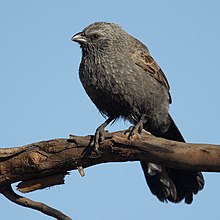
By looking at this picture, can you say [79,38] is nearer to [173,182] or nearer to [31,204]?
[173,182]

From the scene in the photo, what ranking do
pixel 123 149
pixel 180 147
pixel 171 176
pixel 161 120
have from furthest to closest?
pixel 161 120 < pixel 171 176 < pixel 123 149 < pixel 180 147

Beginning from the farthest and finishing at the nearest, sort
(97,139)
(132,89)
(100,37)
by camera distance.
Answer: (100,37)
(132,89)
(97,139)

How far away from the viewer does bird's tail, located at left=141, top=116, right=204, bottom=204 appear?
6539mm

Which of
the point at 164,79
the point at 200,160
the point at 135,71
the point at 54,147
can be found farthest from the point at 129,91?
the point at 200,160

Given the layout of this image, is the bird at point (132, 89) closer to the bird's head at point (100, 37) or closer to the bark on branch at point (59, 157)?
the bird's head at point (100, 37)

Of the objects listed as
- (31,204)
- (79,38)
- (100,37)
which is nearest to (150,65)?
(100,37)

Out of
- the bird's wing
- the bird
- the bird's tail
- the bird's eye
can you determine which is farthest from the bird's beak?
the bird's tail

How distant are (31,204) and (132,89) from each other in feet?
6.90

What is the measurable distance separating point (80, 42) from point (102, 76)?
77cm

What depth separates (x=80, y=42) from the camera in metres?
7.38

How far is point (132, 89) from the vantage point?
6.88 m

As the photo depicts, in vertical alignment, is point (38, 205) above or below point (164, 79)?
below

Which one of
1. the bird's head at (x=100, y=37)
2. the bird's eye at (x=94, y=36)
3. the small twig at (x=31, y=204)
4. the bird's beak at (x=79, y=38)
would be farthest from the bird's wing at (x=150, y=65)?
the small twig at (x=31, y=204)

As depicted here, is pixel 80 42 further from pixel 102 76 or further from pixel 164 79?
pixel 164 79
